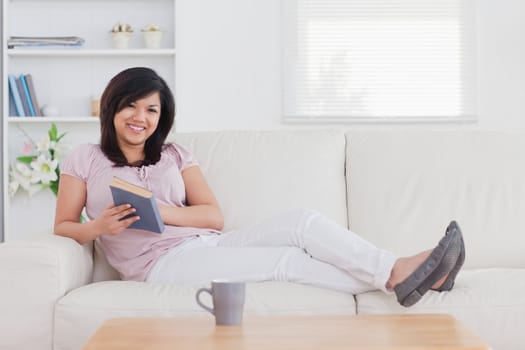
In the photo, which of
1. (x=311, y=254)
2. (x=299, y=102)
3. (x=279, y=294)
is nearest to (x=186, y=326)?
(x=279, y=294)

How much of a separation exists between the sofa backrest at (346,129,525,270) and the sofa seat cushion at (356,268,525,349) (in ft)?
1.65

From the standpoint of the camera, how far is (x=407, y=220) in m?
2.72

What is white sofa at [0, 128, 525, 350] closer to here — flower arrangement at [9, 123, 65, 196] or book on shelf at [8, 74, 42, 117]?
flower arrangement at [9, 123, 65, 196]

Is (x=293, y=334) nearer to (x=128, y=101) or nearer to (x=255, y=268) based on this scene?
(x=255, y=268)

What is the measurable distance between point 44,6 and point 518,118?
9.02ft

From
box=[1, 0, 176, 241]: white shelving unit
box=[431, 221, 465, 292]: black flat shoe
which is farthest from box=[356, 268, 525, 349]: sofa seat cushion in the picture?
box=[1, 0, 176, 241]: white shelving unit

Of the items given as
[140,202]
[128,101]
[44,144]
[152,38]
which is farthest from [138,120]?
[152,38]

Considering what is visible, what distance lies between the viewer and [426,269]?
2016mm

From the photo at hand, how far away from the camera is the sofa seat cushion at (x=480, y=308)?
84.1 inches

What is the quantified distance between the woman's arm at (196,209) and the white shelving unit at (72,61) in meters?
2.05

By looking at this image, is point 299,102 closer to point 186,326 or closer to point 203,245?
point 203,245

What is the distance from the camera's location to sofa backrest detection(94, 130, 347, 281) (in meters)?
2.75

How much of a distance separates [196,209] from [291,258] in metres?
0.42

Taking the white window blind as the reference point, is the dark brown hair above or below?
below
